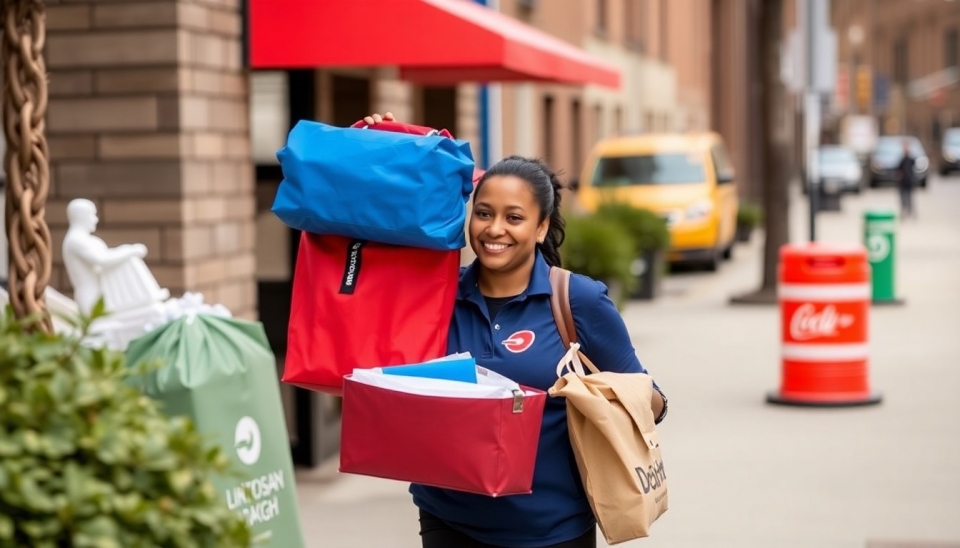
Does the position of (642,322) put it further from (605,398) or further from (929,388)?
(605,398)

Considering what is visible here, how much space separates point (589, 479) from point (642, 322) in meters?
12.9

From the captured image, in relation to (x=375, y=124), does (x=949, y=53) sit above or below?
above

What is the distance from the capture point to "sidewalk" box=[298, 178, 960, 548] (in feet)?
24.4

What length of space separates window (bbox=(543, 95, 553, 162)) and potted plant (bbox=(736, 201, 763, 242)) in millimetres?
7121

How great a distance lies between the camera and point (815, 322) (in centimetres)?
1080

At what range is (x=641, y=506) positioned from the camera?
3.72 meters

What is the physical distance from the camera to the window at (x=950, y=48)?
372ft

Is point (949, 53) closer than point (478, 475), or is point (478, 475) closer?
point (478, 475)

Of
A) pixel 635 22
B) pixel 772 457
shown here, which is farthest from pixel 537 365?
pixel 635 22

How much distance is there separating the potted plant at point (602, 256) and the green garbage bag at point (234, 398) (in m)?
9.01

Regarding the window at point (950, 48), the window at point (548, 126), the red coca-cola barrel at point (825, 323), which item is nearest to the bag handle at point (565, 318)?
the red coca-cola barrel at point (825, 323)

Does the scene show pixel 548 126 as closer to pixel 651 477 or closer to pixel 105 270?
pixel 105 270

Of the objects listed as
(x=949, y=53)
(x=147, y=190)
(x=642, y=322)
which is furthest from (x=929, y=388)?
(x=949, y=53)

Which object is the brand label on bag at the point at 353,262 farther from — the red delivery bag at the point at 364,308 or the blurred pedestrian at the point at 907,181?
the blurred pedestrian at the point at 907,181
